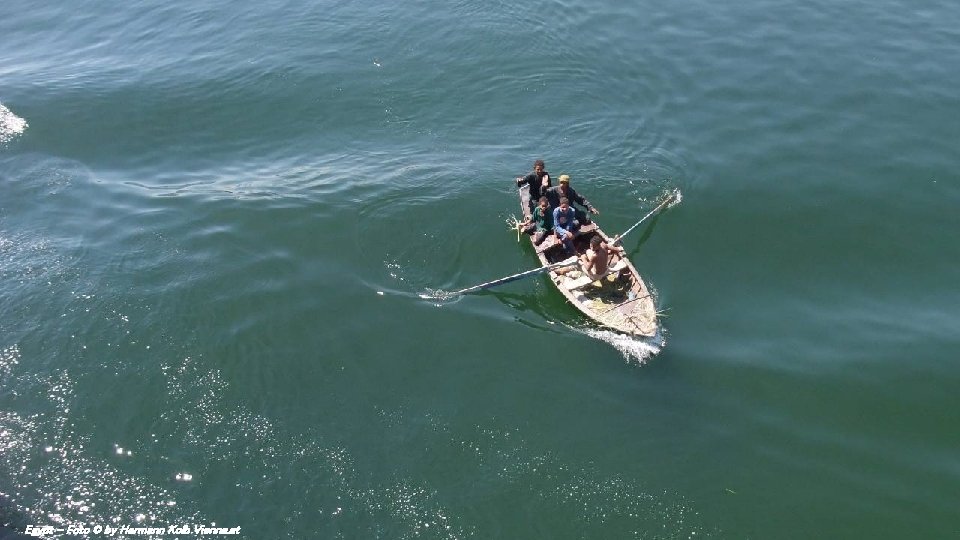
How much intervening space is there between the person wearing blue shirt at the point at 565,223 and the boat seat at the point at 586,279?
1.49 m

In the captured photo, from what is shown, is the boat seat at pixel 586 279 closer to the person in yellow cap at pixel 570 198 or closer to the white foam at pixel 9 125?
the person in yellow cap at pixel 570 198

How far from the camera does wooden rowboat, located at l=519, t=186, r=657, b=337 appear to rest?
59.4ft

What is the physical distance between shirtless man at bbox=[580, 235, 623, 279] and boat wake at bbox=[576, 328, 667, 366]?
6.23ft

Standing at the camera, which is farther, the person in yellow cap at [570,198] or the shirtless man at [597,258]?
the person in yellow cap at [570,198]

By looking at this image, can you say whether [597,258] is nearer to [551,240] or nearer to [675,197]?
[551,240]

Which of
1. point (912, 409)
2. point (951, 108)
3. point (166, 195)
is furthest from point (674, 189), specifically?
point (166, 195)

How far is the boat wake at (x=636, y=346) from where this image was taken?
17828 millimetres

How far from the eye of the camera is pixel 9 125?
29750 millimetres

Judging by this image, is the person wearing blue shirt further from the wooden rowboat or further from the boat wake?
the boat wake

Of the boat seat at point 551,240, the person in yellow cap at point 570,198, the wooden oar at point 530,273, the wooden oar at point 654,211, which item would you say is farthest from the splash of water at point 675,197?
the wooden oar at point 530,273

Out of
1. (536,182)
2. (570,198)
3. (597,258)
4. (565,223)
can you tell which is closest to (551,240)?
(565,223)

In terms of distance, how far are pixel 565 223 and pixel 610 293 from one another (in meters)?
3.04

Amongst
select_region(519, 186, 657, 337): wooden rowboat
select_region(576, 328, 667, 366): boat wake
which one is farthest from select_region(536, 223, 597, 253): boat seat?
select_region(576, 328, 667, 366): boat wake

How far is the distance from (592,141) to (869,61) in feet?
42.4
